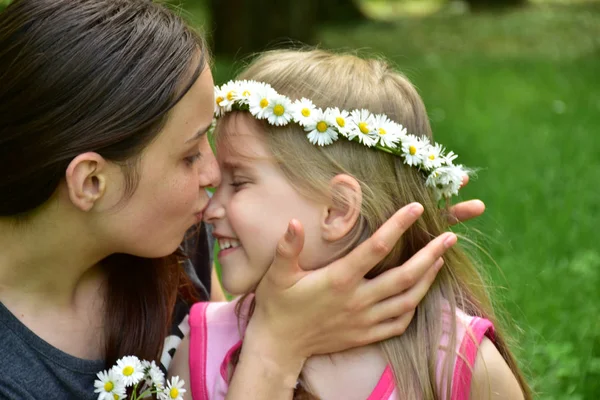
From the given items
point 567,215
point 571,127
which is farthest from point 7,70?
point 571,127

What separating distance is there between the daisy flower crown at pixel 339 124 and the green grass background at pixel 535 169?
0.65 metres

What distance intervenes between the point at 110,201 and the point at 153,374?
51 centimetres

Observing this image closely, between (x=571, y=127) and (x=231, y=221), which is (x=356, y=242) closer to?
(x=231, y=221)

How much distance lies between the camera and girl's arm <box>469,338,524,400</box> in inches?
96.7

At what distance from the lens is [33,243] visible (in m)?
2.42

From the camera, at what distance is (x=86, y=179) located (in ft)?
7.66

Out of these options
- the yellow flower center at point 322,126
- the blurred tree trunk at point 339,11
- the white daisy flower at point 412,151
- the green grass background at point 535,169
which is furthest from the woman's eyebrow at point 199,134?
the blurred tree trunk at point 339,11

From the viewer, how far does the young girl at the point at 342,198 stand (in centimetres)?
246

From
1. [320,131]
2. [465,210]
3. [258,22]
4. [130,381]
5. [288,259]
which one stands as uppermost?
[258,22]

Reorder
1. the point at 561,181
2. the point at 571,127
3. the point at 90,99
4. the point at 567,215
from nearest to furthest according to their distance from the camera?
1. the point at 90,99
2. the point at 567,215
3. the point at 561,181
4. the point at 571,127

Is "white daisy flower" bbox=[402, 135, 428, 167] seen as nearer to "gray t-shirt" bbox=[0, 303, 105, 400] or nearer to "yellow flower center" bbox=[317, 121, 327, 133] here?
"yellow flower center" bbox=[317, 121, 327, 133]

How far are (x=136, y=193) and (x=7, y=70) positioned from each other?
0.47m

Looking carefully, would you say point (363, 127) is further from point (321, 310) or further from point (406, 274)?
point (321, 310)

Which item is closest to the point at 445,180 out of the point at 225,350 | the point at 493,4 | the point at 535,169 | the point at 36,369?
the point at 225,350
